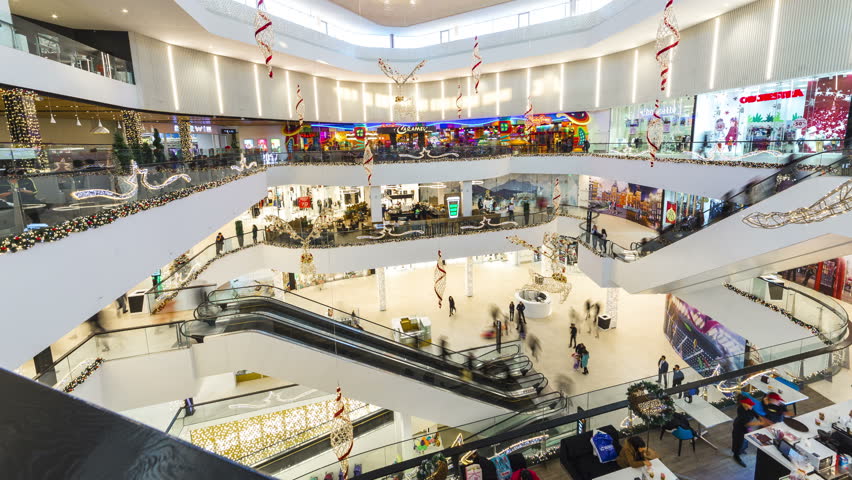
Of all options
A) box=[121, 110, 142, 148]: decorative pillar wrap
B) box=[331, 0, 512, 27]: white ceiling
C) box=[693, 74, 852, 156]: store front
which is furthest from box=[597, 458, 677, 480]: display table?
box=[331, 0, 512, 27]: white ceiling

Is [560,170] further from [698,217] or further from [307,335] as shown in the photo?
[307,335]

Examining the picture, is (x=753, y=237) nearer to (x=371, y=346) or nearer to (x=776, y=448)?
(x=776, y=448)

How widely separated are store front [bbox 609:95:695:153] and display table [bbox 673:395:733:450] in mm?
9926

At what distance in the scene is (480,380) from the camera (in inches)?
463

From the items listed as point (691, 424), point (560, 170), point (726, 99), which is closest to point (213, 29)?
point (560, 170)

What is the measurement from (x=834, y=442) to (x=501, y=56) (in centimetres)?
2036

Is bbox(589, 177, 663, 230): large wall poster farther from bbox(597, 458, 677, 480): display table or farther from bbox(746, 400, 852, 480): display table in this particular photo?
bbox(597, 458, 677, 480): display table

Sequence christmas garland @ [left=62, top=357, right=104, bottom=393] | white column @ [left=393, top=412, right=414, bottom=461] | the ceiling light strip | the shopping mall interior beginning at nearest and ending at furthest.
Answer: the shopping mall interior
christmas garland @ [left=62, top=357, right=104, bottom=393]
white column @ [left=393, top=412, right=414, bottom=461]
the ceiling light strip

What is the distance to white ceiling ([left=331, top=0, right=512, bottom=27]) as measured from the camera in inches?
884

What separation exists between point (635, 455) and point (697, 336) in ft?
34.3

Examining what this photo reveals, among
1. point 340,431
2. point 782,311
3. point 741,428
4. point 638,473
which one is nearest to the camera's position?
point 638,473

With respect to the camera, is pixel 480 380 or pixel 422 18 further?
pixel 422 18

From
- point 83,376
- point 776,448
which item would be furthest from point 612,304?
point 83,376

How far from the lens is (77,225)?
18.1ft
